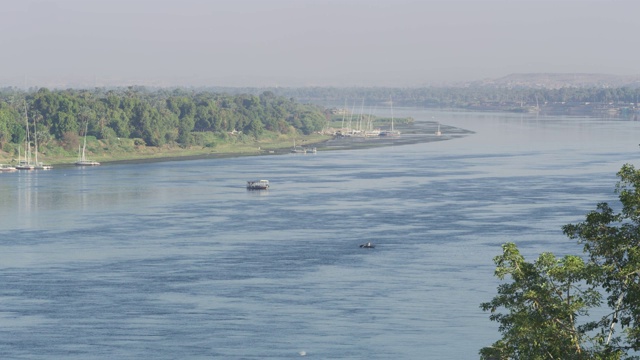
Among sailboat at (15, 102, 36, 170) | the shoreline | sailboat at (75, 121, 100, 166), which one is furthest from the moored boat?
sailboat at (75, 121, 100, 166)

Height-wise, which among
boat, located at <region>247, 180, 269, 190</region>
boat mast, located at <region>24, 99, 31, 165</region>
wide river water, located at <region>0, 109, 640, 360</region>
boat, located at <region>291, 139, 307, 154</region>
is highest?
boat mast, located at <region>24, 99, 31, 165</region>

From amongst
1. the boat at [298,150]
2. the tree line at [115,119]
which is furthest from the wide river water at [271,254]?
the boat at [298,150]

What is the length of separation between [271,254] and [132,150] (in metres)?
50.4

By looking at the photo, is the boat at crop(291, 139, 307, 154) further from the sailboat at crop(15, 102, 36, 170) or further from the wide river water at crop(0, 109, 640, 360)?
the sailboat at crop(15, 102, 36, 170)

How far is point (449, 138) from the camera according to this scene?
115 m

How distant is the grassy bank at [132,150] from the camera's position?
85.5 meters

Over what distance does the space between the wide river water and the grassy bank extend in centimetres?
711

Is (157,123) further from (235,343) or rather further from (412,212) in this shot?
(235,343)

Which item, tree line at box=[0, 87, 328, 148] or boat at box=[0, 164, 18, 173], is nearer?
boat at box=[0, 164, 18, 173]

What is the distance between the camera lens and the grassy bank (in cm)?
8550

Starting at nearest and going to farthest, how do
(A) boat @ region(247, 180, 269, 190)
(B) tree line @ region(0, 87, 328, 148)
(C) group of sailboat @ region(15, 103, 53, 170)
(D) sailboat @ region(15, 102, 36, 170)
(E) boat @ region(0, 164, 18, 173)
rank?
(A) boat @ region(247, 180, 269, 190) → (E) boat @ region(0, 164, 18, 173) → (D) sailboat @ region(15, 102, 36, 170) → (C) group of sailboat @ region(15, 103, 53, 170) → (B) tree line @ region(0, 87, 328, 148)

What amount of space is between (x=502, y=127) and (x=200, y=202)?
86823 millimetres

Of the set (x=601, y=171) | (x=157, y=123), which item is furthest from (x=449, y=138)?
(x=601, y=171)

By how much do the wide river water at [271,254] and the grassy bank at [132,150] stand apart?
7.11 m
